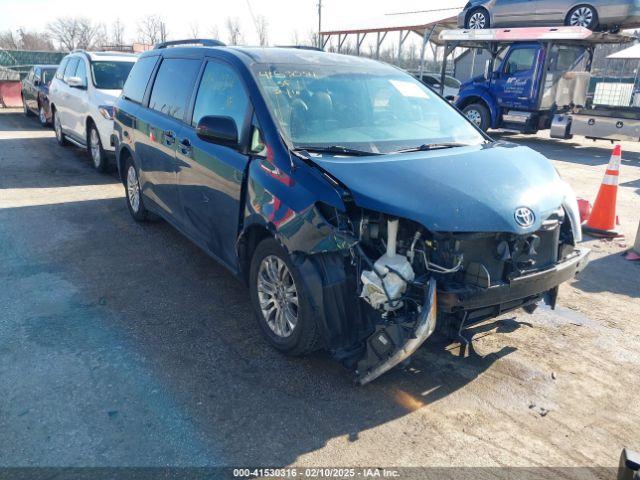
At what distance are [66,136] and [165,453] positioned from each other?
9.83 m

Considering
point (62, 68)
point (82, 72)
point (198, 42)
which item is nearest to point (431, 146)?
point (198, 42)

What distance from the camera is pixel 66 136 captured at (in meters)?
10.9

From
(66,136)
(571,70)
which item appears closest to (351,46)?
(571,70)

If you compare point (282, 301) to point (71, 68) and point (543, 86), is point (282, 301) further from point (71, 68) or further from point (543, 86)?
point (543, 86)

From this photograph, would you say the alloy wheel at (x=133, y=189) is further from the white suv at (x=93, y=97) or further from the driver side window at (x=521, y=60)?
the driver side window at (x=521, y=60)

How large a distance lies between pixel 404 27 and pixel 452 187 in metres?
23.4

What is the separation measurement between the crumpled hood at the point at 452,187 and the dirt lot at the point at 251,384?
1.09 metres

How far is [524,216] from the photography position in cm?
303

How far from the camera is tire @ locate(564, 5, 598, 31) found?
45.8 feet

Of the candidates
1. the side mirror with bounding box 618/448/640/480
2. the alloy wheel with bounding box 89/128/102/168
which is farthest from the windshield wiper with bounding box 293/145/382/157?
the alloy wheel with bounding box 89/128/102/168

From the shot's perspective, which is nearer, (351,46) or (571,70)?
(571,70)

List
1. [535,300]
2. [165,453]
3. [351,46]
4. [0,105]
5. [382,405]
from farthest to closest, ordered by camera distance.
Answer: [351,46] → [0,105] → [535,300] → [382,405] → [165,453]

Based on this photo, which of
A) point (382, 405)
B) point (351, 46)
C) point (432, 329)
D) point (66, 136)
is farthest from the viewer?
point (351, 46)

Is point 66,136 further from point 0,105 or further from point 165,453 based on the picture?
point 0,105
